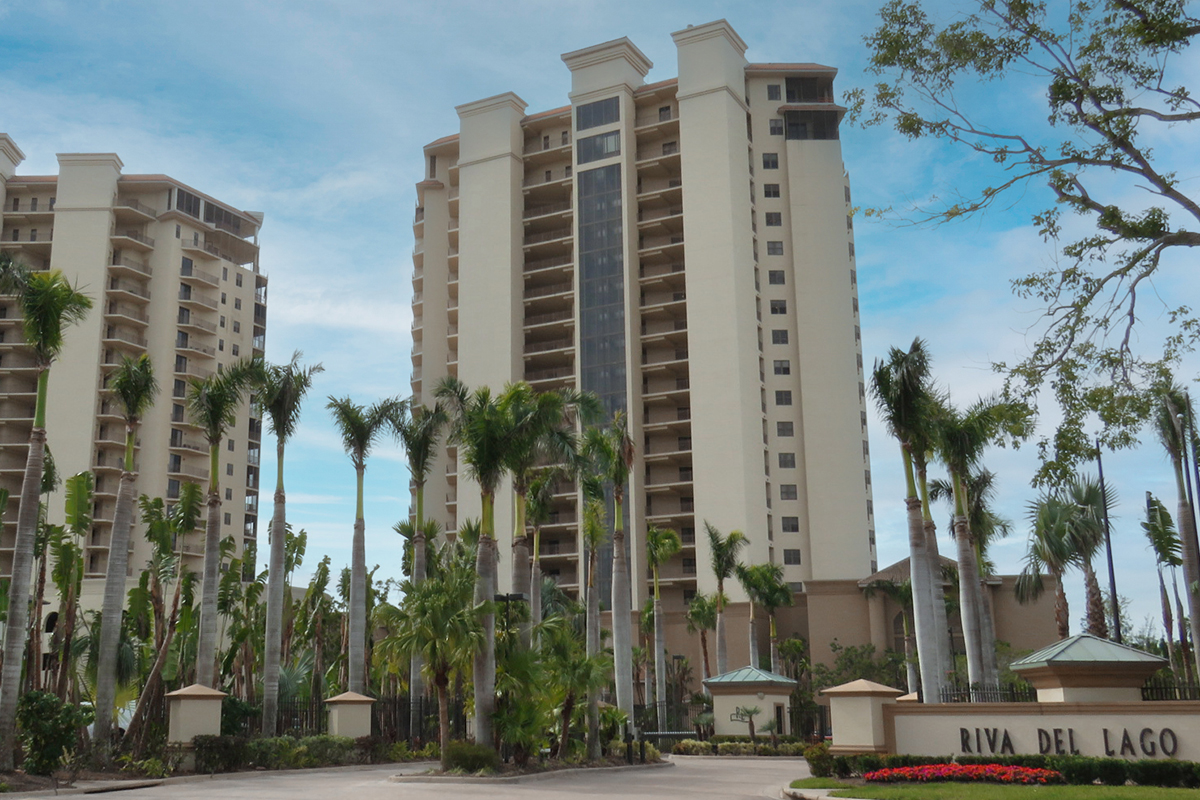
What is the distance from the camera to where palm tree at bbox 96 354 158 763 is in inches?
1277

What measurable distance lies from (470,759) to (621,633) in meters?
12.9

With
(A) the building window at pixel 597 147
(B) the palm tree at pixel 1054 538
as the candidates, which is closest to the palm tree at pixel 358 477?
(B) the palm tree at pixel 1054 538

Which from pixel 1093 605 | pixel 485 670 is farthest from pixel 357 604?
pixel 1093 605

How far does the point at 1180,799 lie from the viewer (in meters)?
19.8

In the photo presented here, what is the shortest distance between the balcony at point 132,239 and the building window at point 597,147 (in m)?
41.8

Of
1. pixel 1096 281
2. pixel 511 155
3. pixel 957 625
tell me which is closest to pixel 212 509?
pixel 1096 281

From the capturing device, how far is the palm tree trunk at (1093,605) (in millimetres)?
43131

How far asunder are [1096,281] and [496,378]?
250 feet

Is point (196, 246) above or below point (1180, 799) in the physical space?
above

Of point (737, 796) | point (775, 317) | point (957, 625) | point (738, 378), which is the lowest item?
point (737, 796)

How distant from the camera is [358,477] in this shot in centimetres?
4534

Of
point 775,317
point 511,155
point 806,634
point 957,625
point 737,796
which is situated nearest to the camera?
point 737,796

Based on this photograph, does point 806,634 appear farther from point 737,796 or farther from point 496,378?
point 737,796

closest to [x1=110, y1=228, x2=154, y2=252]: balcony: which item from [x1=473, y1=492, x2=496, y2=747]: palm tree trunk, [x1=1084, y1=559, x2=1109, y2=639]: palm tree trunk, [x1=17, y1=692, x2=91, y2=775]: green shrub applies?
[x1=473, y1=492, x2=496, y2=747]: palm tree trunk
